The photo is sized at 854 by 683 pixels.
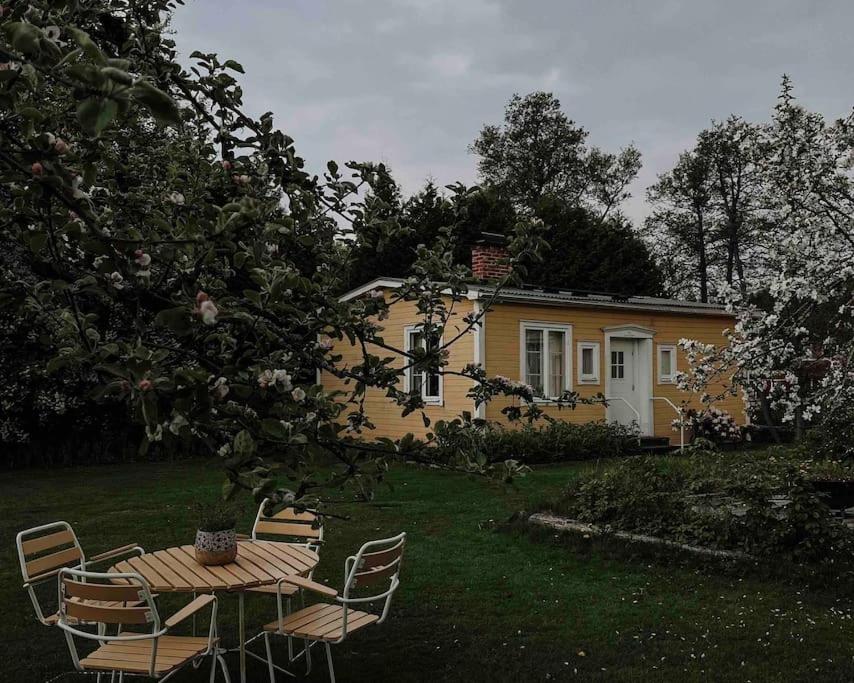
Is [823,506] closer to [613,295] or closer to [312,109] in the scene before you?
[312,109]

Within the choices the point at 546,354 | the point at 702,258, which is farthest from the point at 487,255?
the point at 702,258

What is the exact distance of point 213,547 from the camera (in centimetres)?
494

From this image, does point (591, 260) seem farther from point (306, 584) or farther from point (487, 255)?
point (306, 584)

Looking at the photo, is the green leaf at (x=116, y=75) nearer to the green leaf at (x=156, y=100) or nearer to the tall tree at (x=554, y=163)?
the green leaf at (x=156, y=100)

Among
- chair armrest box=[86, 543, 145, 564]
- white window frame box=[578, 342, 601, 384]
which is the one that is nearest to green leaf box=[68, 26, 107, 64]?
chair armrest box=[86, 543, 145, 564]

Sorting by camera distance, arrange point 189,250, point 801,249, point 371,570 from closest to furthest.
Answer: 1. point 189,250
2. point 371,570
3. point 801,249

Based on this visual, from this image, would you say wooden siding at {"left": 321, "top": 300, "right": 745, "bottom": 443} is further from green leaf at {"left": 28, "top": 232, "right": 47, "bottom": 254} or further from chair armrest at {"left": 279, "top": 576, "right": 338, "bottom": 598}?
green leaf at {"left": 28, "top": 232, "right": 47, "bottom": 254}

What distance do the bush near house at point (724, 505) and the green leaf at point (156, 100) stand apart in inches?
283

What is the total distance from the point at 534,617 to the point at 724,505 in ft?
8.83

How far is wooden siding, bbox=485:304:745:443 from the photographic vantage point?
1612cm

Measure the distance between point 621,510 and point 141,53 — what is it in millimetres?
6868

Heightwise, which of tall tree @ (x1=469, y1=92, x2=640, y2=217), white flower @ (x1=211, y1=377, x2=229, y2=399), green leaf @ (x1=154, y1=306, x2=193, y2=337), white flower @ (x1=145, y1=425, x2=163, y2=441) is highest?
tall tree @ (x1=469, y1=92, x2=640, y2=217)

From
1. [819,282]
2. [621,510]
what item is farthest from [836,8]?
[621,510]

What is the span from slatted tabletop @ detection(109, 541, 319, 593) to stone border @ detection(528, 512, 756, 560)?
12.4 ft
